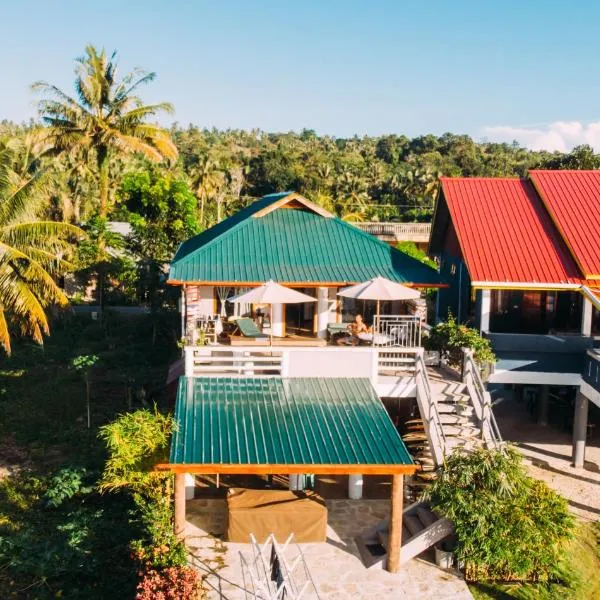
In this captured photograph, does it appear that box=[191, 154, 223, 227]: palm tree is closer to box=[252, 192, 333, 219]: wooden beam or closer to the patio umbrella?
box=[252, 192, 333, 219]: wooden beam

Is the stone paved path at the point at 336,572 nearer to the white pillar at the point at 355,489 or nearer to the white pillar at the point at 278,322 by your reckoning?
the white pillar at the point at 355,489

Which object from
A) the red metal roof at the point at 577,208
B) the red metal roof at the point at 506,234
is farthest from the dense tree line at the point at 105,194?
the red metal roof at the point at 577,208

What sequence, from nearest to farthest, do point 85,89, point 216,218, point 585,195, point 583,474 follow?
point 583,474 → point 585,195 → point 85,89 → point 216,218

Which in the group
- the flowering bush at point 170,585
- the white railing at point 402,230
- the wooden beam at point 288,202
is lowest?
the flowering bush at point 170,585

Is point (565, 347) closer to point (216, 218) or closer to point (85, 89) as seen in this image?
point (85, 89)

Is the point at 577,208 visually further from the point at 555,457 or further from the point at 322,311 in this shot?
the point at 322,311

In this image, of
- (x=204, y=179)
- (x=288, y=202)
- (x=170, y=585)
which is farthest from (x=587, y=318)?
(x=204, y=179)

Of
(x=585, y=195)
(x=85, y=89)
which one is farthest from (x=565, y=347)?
(x=85, y=89)
